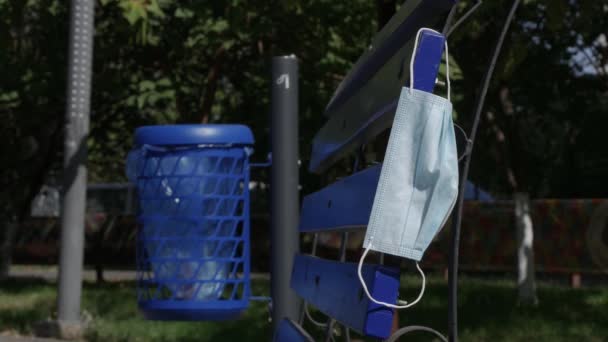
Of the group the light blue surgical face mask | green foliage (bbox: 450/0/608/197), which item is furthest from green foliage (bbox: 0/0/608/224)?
the light blue surgical face mask

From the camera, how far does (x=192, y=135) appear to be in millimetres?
4750

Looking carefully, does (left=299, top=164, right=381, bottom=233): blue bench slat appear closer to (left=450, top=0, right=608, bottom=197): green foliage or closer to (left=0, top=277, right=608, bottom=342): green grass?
(left=450, top=0, right=608, bottom=197): green foliage

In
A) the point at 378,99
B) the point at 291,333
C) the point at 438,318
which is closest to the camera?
the point at 378,99

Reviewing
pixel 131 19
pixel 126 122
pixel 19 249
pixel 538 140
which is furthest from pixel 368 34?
pixel 538 140

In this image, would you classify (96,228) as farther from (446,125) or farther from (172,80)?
(446,125)

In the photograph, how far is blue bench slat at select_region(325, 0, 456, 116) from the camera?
217 centimetres

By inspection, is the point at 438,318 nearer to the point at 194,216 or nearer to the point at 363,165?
the point at 194,216

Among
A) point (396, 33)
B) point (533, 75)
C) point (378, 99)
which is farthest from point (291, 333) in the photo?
point (533, 75)

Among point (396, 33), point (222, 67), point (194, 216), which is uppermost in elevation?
point (222, 67)

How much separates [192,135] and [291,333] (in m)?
1.58

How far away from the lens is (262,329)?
8727 millimetres

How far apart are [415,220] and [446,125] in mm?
189

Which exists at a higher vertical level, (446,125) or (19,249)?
(446,125)

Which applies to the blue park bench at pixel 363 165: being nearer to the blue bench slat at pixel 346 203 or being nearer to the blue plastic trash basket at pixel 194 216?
the blue bench slat at pixel 346 203
